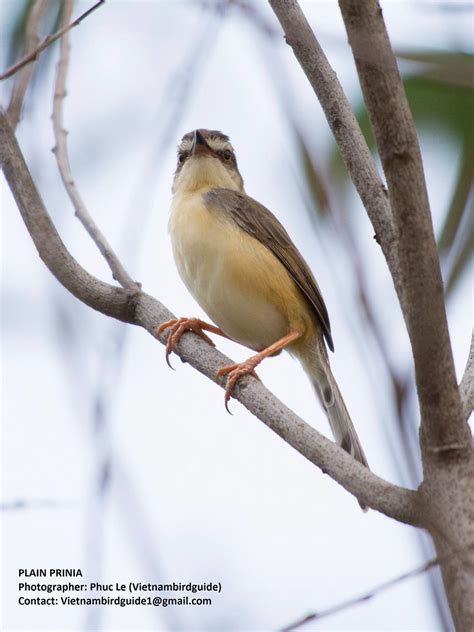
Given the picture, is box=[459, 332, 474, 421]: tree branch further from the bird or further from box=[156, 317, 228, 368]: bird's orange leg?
the bird

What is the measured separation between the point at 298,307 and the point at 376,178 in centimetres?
212

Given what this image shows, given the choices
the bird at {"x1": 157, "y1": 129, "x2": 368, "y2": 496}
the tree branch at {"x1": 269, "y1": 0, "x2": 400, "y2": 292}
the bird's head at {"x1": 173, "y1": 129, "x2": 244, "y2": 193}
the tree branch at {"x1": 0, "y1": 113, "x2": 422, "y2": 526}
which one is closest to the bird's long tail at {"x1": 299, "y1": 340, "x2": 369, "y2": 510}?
the bird at {"x1": 157, "y1": 129, "x2": 368, "y2": 496}

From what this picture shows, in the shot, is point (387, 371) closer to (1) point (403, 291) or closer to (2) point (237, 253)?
(1) point (403, 291)

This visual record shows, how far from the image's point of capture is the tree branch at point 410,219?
6.48ft

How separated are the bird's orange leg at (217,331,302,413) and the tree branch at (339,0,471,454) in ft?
3.90

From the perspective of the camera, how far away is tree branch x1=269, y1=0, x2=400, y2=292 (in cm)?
260

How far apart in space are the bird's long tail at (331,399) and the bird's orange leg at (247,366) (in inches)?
9.5

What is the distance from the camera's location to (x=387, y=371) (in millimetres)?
1521

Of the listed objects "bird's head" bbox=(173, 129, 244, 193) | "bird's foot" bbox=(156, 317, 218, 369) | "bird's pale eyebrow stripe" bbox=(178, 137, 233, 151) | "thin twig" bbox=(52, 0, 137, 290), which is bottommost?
"bird's foot" bbox=(156, 317, 218, 369)

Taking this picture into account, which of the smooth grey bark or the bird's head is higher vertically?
the bird's head

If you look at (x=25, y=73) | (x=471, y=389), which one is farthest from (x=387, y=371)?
(x=25, y=73)

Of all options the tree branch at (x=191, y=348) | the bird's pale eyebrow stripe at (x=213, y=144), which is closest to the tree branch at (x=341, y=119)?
the tree branch at (x=191, y=348)

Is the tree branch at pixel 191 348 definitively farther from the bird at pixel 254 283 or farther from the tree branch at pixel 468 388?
the bird at pixel 254 283

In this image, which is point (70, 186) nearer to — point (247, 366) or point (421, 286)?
point (247, 366)
